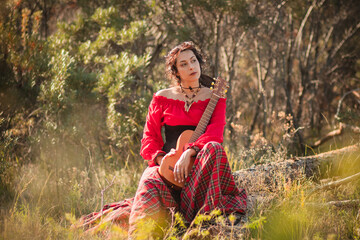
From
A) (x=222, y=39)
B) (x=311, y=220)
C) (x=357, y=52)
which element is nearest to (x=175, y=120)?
(x=311, y=220)

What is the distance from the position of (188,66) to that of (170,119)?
50cm

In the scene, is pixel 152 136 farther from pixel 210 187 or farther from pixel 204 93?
pixel 210 187

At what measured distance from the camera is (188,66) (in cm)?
298

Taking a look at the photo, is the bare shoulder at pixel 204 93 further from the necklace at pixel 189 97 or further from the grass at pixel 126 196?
the grass at pixel 126 196

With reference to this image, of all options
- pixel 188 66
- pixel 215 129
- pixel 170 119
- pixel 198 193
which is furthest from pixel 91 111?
pixel 198 193

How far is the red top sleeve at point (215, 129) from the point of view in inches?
106

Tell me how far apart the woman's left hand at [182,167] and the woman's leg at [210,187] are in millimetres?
54

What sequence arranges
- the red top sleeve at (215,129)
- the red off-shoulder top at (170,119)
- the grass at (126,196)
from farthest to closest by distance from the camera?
the red off-shoulder top at (170,119) → the red top sleeve at (215,129) → the grass at (126,196)

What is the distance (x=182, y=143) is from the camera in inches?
109

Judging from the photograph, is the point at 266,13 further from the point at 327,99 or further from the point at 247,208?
the point at 247,208

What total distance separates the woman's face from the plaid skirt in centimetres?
76

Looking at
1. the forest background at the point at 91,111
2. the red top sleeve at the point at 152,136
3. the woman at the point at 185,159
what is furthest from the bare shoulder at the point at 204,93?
the forest background at the point at 91,111

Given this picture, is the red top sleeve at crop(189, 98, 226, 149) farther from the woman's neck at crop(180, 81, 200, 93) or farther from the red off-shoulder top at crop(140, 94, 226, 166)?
the woman's neck at crop(180, 81, 200, 93)

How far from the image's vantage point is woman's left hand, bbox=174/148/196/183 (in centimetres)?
253
